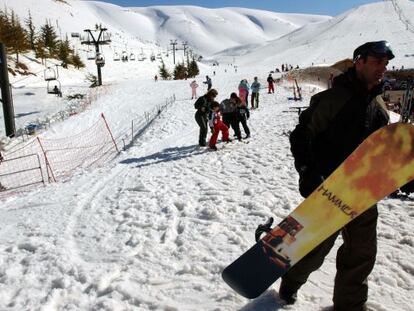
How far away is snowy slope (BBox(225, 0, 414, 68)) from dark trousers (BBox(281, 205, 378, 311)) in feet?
276

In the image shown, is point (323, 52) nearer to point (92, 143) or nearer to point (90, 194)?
point (92, 143)

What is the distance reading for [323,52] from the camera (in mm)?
114125

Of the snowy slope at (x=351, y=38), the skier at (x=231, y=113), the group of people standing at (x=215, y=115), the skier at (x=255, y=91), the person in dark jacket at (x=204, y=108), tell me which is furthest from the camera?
the snowy slope at (x=351, y=38)

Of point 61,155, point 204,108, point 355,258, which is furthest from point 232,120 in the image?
point 355,258

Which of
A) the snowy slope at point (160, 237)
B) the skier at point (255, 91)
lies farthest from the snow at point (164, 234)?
the skier at point (255, 91)

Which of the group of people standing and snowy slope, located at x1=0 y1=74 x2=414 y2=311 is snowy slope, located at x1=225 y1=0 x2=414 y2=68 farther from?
snowy slope, located at x1=0 y1=74 x2=414 y2=311

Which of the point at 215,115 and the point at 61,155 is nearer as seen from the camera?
the point at 215,115

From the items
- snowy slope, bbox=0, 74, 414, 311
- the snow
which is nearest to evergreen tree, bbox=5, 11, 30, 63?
the snow

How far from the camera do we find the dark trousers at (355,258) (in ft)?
9.68

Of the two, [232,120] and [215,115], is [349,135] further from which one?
[232,120]

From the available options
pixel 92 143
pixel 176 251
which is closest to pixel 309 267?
pixel 176 251

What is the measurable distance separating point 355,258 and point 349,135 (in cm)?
90

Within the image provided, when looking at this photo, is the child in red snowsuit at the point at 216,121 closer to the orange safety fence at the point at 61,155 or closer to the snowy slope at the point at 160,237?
the snowy slope at the point at 160,237

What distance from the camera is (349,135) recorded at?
2938 mm
